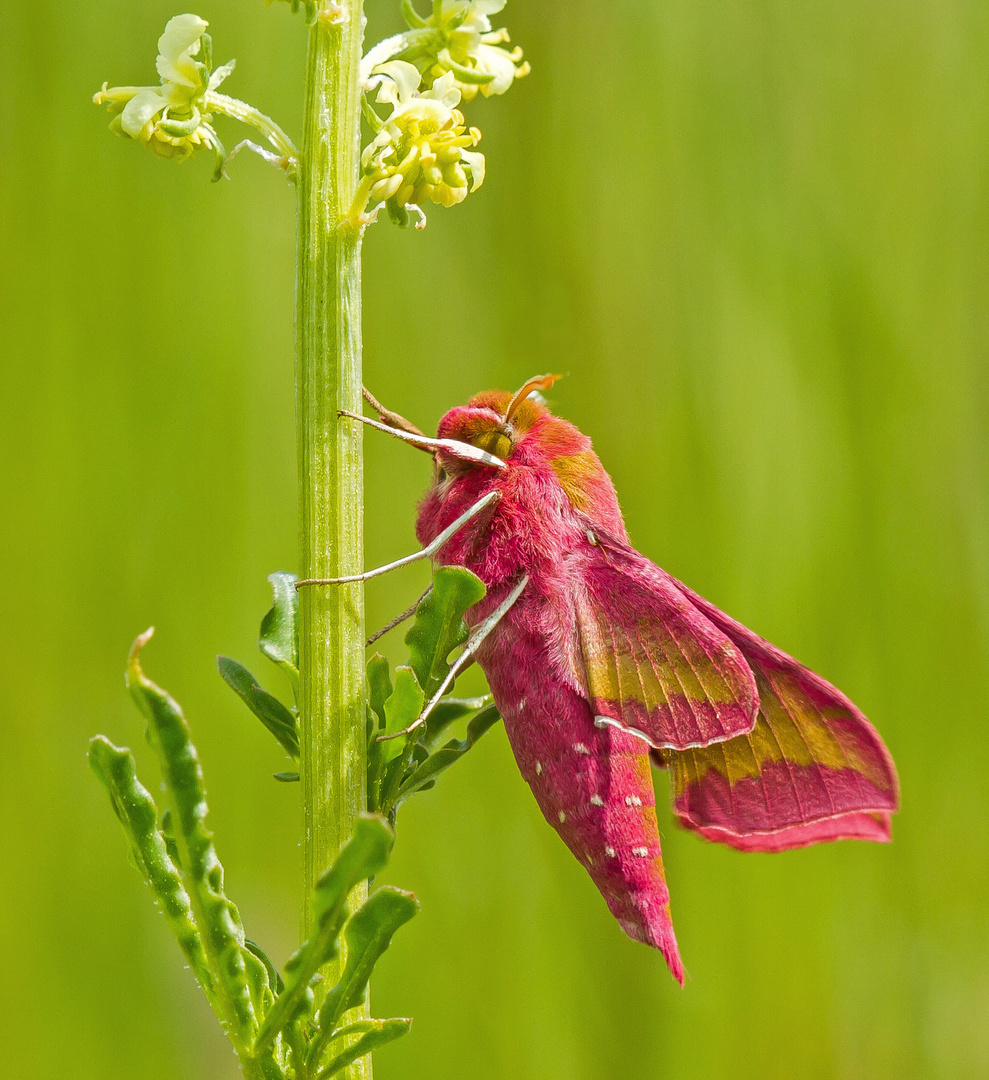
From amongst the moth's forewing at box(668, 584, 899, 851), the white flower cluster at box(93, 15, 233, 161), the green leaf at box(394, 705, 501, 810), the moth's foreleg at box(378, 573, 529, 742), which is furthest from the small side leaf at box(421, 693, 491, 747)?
the white flower cluster at box(93, 15, 233, 161)

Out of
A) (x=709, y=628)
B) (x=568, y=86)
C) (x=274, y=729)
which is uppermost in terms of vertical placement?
(x=568, y=86)

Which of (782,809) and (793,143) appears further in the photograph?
(793,143)

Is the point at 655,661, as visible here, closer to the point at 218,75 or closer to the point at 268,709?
the point at 268,709

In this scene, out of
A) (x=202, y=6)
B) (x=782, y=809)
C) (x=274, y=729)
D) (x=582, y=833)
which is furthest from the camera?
(x=202, y=6)

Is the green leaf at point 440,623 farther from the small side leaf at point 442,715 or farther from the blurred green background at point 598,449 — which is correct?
the blurred green background at point 598,449

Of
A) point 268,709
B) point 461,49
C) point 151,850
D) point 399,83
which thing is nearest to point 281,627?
point 268,709

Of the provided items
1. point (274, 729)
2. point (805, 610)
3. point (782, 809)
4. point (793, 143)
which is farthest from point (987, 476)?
point (274, 729)

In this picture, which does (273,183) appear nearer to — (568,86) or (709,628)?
(568,86)
